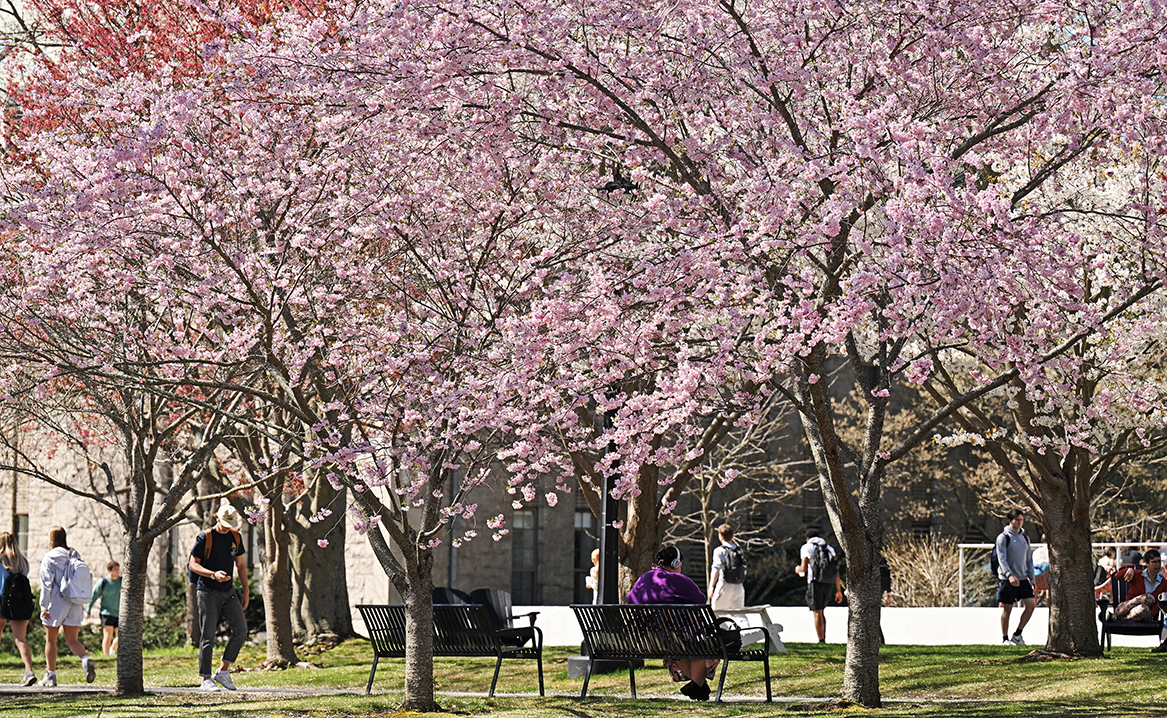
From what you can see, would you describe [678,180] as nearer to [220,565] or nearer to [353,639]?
[220,565]

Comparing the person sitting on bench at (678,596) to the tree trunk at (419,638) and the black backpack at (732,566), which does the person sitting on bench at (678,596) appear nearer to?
the tree trunk at (419,638)

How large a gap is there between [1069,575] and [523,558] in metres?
13.7

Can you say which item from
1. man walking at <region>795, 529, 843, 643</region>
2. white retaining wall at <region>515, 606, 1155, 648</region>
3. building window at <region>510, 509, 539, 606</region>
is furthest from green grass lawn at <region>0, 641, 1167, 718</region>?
building window at <region>510, 509, 539, 606</region>

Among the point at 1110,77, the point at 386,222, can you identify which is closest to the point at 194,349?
the point at 386,222

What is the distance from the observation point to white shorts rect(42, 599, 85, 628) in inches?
549

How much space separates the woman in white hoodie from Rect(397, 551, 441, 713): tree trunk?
16.9 feet

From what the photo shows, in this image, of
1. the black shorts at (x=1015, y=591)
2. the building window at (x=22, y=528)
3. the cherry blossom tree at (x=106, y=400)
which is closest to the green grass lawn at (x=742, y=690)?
the black shorts at (x=1015, y=591)

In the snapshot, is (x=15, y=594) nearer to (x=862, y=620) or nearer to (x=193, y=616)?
(x=193, y=616)

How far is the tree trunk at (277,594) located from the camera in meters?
16.9

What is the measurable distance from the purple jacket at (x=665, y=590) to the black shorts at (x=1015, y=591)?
6.52m

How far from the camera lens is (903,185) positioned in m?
7.54

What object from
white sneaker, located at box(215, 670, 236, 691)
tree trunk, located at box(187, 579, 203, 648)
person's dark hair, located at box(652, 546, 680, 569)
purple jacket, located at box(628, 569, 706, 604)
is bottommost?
white sneaker, located at box(215, 670, 236, 691)

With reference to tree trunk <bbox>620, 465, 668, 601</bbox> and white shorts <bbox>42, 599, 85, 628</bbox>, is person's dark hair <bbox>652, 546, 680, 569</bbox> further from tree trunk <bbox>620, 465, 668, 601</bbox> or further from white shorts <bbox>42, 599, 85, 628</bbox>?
white shorts <bbox>42, 599, 85, 628</bbox>

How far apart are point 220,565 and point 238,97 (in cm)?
536
